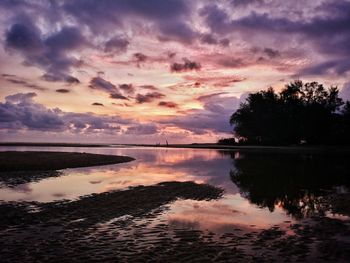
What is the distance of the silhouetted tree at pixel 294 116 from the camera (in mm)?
111125

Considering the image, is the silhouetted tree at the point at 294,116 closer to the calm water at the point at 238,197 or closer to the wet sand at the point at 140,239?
the calm water at the point at 238,197

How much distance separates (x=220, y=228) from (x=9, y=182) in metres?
19.5

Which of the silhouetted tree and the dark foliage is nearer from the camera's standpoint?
the silhouetted tree

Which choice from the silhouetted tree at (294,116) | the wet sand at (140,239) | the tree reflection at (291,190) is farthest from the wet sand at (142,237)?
the silhouetted tree at (294,116)

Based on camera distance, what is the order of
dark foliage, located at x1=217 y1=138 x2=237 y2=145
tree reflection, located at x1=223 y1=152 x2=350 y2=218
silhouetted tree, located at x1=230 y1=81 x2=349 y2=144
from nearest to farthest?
tree reflection, located at x1=223 y1=152 x2=350 y2=218
silhouetted tree, located at x1=230 y1=81 x2=349 y2=144
dark foliage, located at x1=217 y1=138 x2=237 y2=145

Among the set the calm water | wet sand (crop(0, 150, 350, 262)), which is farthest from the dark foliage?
wet sand (crop(0, 150, 350, 262))

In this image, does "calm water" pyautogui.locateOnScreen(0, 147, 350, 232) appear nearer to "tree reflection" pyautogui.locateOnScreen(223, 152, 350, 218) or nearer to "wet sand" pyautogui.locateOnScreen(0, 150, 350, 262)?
"tree reflection" pyautogui.locateOnScreen(223, 152, 350, 218)

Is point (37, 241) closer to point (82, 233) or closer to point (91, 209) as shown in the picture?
point (82, 233)

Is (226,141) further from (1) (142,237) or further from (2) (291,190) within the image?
(1) (142,237)

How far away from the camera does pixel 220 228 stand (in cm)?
1434

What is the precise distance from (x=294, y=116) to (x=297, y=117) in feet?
6.76

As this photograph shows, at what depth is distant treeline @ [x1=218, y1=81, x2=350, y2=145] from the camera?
365 feet

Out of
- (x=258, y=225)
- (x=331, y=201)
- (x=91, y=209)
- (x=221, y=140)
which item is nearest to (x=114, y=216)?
(x=91, y=209)

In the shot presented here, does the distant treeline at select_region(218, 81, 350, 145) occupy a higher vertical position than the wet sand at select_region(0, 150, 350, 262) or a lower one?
higher
